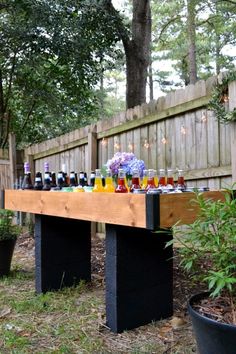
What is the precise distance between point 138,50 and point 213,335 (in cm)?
593

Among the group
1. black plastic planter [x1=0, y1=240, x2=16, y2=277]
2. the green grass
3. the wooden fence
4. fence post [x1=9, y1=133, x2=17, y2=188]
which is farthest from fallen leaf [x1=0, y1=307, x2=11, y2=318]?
A: fence post [x1=9, y1=133, x2=17, y2=188]

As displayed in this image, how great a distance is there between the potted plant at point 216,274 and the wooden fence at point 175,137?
4.27 feet

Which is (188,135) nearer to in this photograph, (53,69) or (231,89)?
(231,89)

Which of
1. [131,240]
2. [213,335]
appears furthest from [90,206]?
[213,335]

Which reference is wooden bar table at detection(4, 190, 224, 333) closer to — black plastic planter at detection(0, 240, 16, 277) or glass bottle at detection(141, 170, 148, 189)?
glass bottle at detection(141, 170, 148, 189)

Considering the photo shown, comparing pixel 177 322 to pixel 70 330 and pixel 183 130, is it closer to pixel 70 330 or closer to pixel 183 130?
pixel 70 330

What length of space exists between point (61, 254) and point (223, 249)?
183 cm

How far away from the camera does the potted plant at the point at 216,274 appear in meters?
1.35

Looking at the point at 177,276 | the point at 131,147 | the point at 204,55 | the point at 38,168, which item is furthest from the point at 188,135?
the point at 204,55

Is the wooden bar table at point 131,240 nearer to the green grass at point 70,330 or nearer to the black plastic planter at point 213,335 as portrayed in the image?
the green grass at point 70,330

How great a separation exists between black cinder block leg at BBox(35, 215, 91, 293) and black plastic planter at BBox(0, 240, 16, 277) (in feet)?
2.05

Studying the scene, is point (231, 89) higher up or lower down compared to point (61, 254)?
higher up

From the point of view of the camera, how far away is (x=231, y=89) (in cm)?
290

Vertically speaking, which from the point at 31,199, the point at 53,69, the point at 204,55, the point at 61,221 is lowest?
the point at 61,221
